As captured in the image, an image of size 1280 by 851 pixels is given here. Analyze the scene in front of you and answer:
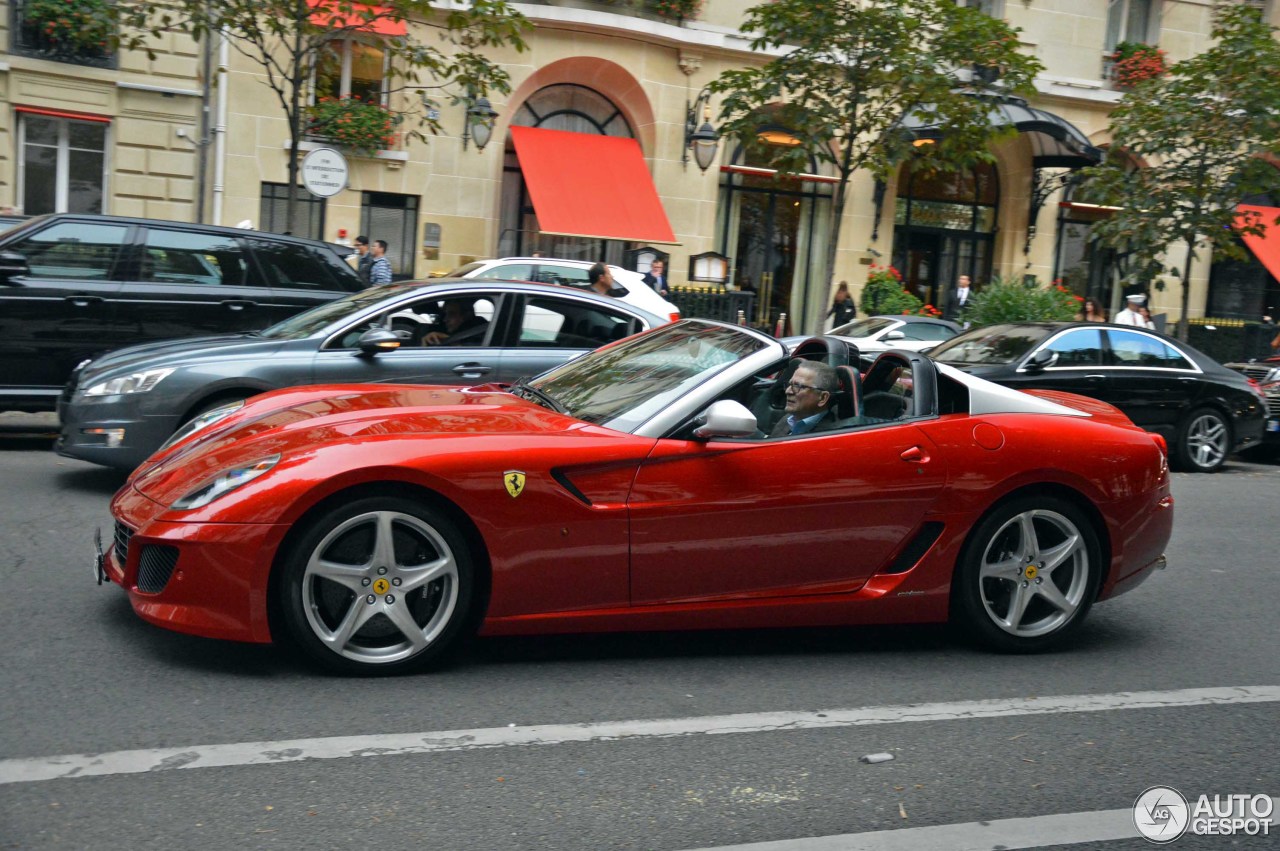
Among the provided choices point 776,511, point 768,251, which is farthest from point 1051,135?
point 776,511

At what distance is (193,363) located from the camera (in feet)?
25.2

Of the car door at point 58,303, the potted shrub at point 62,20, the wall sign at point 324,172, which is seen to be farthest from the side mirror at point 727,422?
the potted shrub at point 62,20

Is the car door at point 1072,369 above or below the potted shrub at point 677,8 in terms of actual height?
below

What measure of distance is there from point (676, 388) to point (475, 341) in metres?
3.63

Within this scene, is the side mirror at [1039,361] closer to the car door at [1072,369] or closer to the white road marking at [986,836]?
the car door at [1072,369]

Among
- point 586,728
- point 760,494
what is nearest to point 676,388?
point 760,494

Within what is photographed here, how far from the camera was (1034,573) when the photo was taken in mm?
5305

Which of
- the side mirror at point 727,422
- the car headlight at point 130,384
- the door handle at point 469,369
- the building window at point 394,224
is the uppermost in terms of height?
the building window at point 394,224

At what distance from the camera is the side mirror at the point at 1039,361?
12.4 meters

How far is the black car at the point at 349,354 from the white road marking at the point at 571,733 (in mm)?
3868

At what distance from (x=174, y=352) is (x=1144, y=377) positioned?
956cm

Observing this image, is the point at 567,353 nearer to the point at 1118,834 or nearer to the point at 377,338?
the point at 377,338

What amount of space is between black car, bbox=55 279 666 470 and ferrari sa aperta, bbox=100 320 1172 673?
219cm

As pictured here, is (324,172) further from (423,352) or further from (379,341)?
(379,341)
